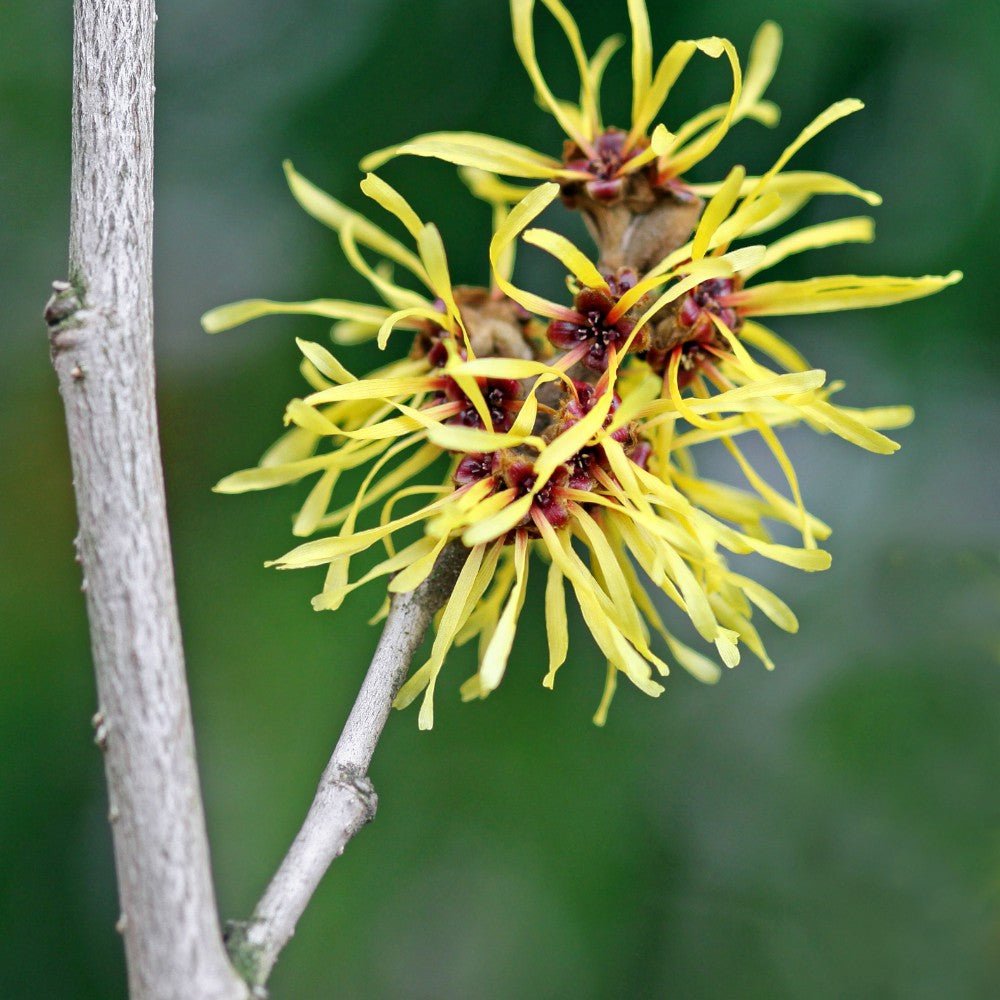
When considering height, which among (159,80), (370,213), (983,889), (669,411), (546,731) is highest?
(159,80)

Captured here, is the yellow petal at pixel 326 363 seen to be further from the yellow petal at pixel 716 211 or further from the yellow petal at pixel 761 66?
the yellow petal at pixel 761 66

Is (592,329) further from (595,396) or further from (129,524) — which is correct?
(129,524)

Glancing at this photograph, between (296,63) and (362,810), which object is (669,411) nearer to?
(362,810)

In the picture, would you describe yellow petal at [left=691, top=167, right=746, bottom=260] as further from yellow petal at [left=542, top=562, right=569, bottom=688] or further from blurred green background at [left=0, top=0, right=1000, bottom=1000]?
blurred green background at [left=0, top=0, right=1000, bottom=1000]

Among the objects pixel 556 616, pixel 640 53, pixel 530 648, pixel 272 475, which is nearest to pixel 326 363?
pixel 272 475

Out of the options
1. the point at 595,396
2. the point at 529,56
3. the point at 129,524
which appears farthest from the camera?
the point at 529,56

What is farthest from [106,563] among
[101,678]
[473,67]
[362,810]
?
Result: [473,67]

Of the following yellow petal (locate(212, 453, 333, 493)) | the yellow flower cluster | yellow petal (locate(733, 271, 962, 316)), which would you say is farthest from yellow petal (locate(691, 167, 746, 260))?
yellow petal (locate(212, 453, 333, 493))
